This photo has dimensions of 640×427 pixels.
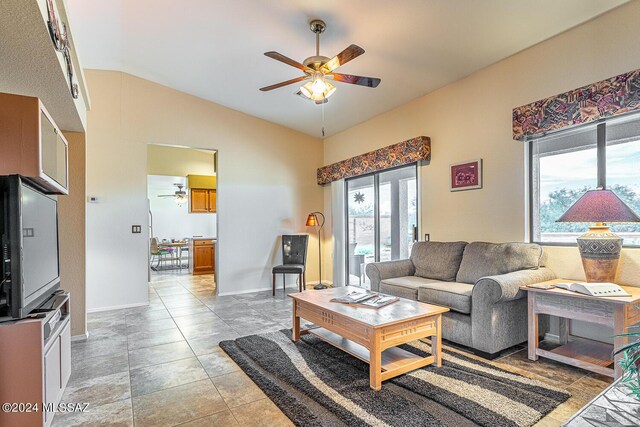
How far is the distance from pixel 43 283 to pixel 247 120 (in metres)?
4.24

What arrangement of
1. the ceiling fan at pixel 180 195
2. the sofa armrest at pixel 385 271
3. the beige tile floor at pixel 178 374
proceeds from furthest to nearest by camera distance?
the ceiling fan at pixel 180 195 < the sofa armrest at pixel 385 271 < the beige tile floor at pixel 178 374

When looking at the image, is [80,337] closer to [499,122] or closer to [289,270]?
[289,270]

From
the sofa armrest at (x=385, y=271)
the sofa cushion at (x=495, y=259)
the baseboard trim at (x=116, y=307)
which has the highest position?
the sofa cushion at (x=495, y=259)

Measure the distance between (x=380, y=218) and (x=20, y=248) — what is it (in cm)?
433

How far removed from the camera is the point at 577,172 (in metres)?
3.14

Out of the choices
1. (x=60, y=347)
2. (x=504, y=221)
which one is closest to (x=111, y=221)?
(x=60, y=347)

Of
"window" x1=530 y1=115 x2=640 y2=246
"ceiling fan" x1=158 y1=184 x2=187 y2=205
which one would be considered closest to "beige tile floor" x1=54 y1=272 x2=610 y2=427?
"window" x1=530 y1=115 x2=640 y2=246

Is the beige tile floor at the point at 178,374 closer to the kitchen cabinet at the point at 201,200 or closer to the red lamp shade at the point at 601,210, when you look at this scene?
the red lamp shade at the point at 601,210

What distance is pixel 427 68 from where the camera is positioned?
12.4 feet

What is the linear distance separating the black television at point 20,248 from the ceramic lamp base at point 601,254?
147 inches

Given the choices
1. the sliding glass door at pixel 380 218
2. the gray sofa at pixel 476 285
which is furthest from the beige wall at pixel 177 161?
the gray sofa at pixel 476 285

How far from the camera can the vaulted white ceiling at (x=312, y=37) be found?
2.86 metres

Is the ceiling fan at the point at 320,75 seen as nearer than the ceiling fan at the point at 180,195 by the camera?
Yes

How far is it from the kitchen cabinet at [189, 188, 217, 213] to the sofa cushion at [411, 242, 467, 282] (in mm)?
5994
